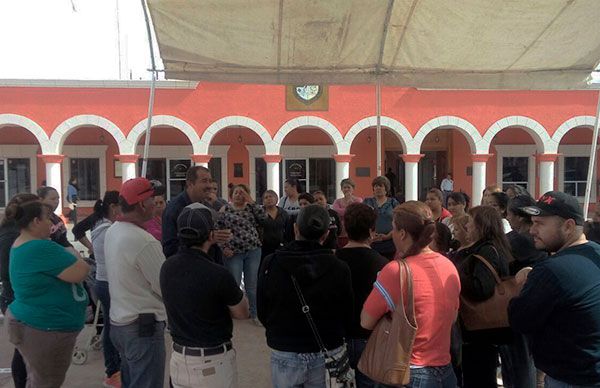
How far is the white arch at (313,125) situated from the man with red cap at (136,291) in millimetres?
13037

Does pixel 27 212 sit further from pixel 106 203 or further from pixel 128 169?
pixel 128 169

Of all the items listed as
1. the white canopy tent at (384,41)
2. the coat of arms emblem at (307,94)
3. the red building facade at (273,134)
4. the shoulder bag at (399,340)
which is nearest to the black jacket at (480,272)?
the shoulder bag at (399,340)

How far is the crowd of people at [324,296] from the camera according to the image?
2.26 m

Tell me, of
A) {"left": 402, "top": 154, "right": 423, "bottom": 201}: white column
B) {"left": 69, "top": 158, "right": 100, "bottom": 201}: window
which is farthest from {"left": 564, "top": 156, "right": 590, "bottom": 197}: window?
{"left": 69, "top": 158, "right": 100, "bottom": 201}: window

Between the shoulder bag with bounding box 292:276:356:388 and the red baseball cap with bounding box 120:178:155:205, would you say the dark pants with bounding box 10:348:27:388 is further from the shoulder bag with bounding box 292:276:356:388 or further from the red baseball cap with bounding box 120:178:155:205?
the shoulder bag with bounding box 292:276:356:388

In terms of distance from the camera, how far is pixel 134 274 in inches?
115

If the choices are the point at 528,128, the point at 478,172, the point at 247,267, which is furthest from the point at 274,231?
the point at 528,128

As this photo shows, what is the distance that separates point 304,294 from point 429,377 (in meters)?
0.72

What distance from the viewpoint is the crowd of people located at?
7.43 feet

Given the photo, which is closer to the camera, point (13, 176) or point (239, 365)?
point (239, 365)

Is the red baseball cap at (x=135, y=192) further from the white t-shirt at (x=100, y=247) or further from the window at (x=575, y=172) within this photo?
the window at (x=575, y=172)

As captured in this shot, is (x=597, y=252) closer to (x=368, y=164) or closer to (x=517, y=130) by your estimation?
(x=368, y=164)

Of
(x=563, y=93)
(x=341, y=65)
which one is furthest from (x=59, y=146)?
(x=563, y=93)

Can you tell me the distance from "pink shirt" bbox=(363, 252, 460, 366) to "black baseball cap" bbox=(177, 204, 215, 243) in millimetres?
895
